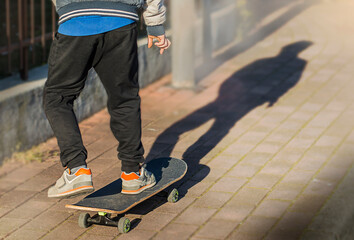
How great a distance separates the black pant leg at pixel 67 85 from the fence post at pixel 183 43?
3830mm

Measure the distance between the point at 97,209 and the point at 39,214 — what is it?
67cm

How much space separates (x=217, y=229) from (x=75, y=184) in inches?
38.3

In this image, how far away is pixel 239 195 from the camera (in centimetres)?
512

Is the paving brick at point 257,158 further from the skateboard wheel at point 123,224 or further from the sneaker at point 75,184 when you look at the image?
the sneaker at point 75,184

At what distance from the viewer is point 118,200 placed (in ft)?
15.3

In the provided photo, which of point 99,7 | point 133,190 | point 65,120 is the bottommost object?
point 133,190

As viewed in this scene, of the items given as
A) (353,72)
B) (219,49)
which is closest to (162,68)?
(219,49)

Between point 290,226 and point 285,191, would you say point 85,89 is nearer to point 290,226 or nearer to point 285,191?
point 285,191

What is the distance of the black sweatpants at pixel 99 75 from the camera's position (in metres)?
4.42

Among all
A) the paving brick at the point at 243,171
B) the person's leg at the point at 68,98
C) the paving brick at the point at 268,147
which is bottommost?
the paving brick at the point at 268,147

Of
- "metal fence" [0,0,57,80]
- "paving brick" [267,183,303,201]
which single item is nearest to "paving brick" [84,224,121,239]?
"paving brick" [267,183,303,201]

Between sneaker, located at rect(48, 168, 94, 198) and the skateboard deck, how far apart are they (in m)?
0.09

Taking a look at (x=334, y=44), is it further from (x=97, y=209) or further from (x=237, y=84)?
(x=97, y=209)

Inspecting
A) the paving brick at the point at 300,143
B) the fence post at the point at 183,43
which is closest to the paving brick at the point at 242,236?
the paving brick at the point at 300,143
